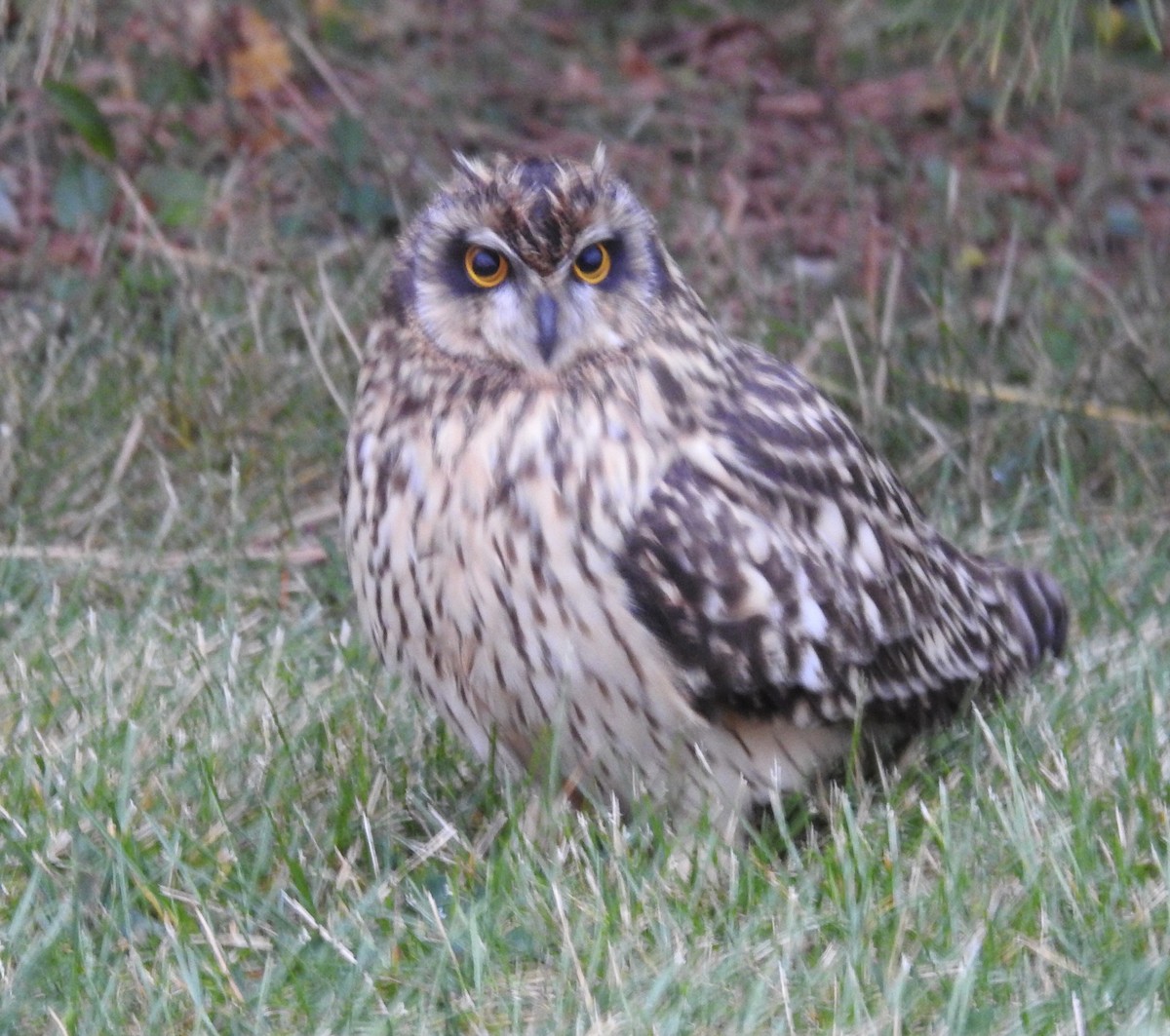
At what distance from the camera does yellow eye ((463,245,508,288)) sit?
3.25m

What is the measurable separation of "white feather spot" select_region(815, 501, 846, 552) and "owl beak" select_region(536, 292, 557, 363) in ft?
1.77

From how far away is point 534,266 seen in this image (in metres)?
3.21

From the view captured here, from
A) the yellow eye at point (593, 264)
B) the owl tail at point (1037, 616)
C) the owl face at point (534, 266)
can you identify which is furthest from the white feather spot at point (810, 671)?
the owl tail at point (1037, 616)

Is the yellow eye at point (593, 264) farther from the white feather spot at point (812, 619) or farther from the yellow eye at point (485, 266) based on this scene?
the white feather spot at point (812, 619)

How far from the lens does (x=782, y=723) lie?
338cm

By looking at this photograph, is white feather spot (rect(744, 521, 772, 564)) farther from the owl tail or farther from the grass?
the owl tail

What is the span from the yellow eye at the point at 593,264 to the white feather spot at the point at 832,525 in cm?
52

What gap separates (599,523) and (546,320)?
32 centimetres

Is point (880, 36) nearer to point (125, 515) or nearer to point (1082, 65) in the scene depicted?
point (1082, 65)

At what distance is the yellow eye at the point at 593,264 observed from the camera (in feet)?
10.7

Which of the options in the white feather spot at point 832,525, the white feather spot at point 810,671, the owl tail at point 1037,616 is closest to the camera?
the white feather spot at point 810,671

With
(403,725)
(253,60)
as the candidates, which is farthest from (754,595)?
(253,60)

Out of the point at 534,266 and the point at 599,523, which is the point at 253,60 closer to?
the point at 534,266

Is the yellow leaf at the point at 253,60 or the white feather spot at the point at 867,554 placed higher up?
the yellow leaf at the point at 253,60
